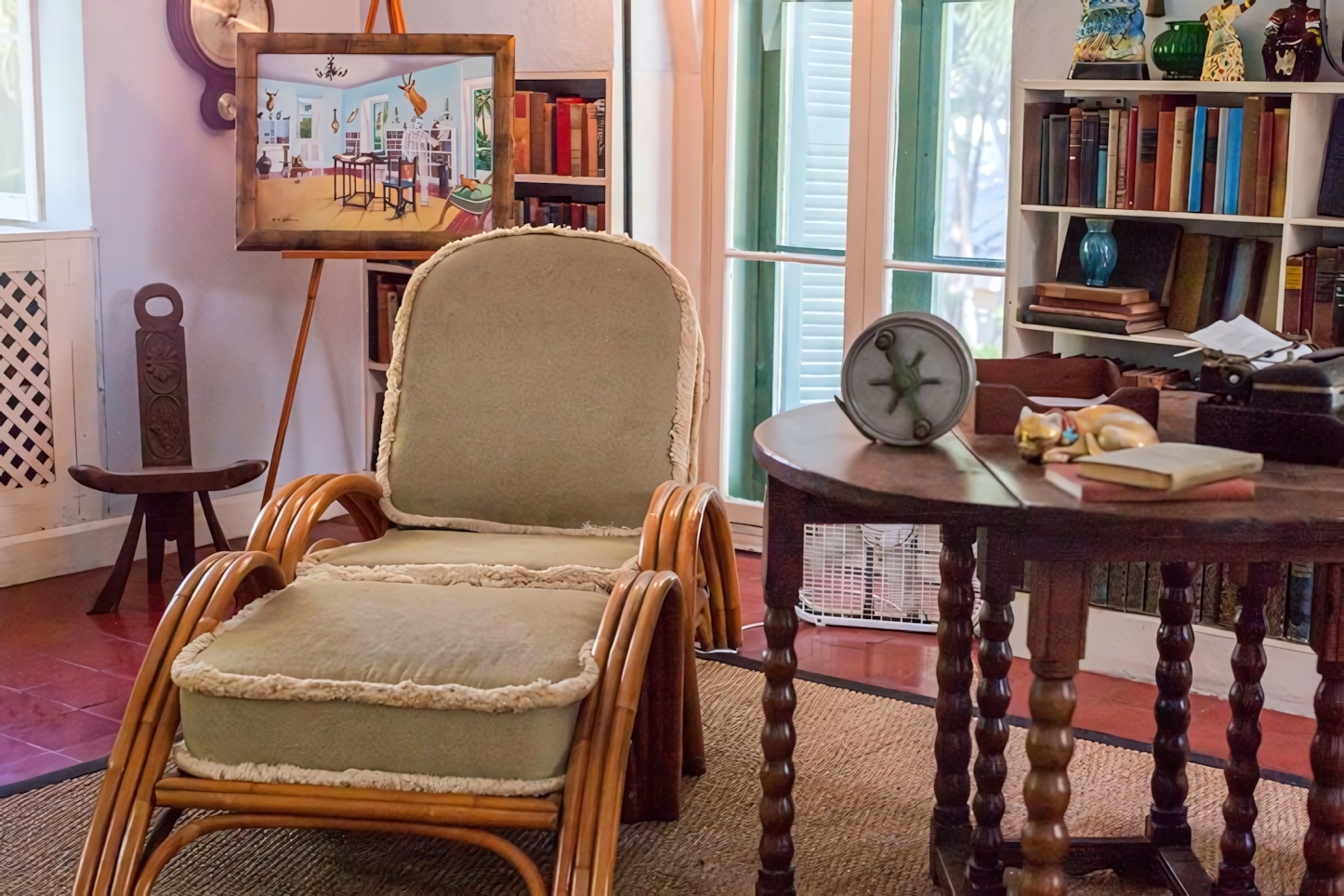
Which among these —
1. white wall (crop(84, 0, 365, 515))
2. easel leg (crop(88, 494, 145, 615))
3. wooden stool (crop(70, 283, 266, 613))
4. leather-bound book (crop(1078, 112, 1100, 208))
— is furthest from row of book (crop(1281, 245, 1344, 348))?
white wall (crop(84, 0, 365, 515))

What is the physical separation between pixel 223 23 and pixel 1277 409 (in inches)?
142

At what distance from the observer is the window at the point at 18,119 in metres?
4.28

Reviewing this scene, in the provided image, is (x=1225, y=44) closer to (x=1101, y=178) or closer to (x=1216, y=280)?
(x=1101, y=178)

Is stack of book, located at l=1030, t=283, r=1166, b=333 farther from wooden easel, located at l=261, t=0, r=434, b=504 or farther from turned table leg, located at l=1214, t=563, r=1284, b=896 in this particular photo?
wooden easel, located at l=261, t=0, r=434, b=504

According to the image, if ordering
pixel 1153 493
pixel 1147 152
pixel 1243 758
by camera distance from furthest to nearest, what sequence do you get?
pixel 1147 152 → pixel 1243 758 → pixel 1153 493

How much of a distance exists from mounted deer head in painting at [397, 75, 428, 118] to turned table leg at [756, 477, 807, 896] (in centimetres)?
237

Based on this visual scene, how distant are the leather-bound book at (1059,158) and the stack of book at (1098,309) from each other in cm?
21

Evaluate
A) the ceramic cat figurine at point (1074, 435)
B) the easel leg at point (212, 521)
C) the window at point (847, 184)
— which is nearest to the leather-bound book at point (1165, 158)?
the window at point (847, 184)

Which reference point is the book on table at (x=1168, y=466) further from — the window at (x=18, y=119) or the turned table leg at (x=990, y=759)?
the window at (x=18, y=119)

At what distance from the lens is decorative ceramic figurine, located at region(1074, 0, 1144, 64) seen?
329 cm

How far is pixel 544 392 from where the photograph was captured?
2832 millimetres

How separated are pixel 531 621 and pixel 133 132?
9.11 feet

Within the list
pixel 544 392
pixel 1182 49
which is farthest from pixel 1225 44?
pixel 544 392

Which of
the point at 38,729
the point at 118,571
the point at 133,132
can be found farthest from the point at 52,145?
the point at 38,729
